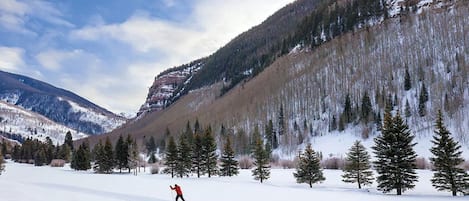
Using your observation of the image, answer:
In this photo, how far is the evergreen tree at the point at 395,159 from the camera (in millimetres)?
40781

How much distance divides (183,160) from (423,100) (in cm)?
7013

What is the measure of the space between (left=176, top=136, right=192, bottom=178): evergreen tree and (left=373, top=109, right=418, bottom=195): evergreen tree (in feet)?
129

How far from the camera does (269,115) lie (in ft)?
510

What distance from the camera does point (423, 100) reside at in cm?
10706

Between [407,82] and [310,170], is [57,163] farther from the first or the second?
[407,82]

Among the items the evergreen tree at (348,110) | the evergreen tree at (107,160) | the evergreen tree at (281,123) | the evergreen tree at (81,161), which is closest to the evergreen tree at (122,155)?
the evergreen tree at (107,160)

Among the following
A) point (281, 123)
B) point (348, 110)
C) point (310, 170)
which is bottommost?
point (310, 170)

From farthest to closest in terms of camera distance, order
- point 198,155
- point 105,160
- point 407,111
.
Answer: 1. point 407,111
2. point 105,160
3. point 198,155

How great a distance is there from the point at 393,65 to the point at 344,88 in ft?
56.2

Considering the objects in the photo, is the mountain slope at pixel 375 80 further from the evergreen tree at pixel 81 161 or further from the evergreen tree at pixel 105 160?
the evergreen tree at pixel 81 161

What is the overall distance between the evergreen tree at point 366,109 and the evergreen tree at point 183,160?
61.3 metres

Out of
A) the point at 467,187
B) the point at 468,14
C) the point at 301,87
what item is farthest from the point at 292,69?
the point at 467,187

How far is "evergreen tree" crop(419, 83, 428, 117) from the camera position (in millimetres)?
105125

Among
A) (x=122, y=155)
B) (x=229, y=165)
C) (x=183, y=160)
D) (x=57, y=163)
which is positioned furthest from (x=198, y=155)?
(x=57, y=163)
